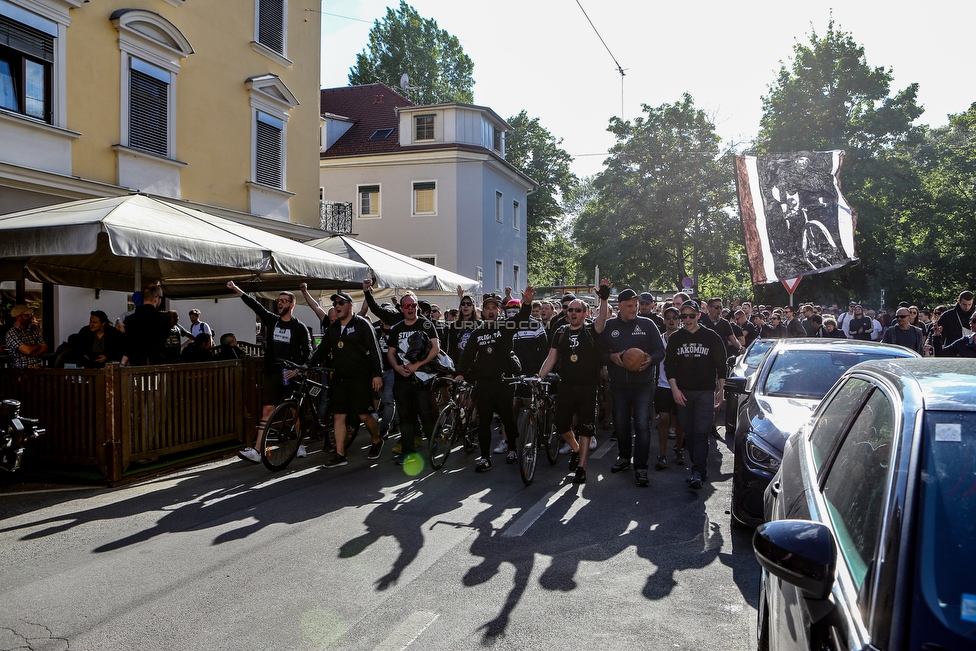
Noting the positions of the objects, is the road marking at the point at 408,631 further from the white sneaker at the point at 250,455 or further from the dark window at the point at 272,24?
the dark window at the point at 272,24

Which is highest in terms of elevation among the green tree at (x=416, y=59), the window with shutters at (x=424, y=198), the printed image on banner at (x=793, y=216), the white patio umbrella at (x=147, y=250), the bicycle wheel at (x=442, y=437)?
the green tree at (x=416, y=59)

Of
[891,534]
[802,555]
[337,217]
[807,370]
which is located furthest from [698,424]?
[337,217]

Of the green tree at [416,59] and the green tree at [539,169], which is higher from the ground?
the green tree at [416,59]

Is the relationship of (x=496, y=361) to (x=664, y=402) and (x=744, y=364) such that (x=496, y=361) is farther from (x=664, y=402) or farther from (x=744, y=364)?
(x=744, y=364)

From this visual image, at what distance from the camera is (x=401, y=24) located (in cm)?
4944

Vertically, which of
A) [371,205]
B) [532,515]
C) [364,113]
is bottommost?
[532,515]

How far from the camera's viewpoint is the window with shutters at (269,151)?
18.1 meters

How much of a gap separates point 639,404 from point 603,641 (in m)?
4.24

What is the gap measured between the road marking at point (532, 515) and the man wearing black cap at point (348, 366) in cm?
250

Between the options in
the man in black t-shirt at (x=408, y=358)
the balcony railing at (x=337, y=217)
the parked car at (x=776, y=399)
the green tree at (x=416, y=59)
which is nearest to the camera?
the parked car at (x=776, y=399)

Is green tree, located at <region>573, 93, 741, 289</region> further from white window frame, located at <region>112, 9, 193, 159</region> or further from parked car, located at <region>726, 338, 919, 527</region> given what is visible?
parked car, located at <region>726, 338, 919, 527</region>

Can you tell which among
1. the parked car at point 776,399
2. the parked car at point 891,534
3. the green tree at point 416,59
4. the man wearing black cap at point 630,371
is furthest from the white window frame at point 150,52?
the green tree at point 416,59

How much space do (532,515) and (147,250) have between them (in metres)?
4.82

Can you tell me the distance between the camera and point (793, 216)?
1412 centimetres
